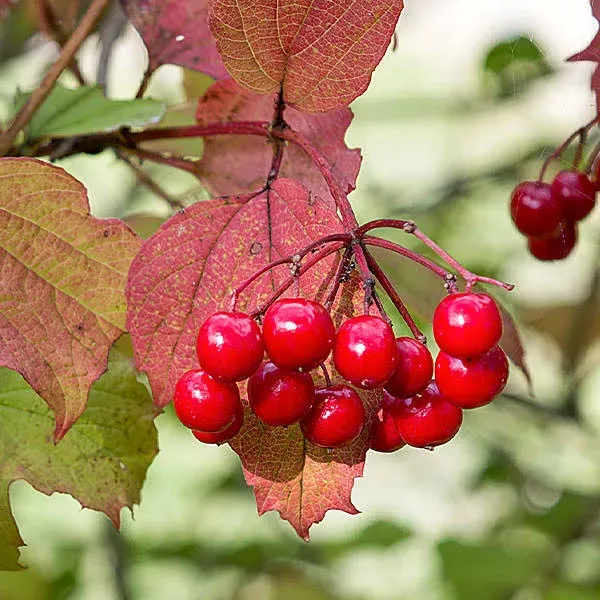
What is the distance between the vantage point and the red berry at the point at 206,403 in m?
0.68

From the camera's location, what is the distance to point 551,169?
148 centimetres

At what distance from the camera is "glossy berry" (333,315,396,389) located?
2.12 feet

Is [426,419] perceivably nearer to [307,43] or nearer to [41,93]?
[307,43]

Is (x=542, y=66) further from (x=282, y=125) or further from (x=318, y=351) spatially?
(x=318, y=351)

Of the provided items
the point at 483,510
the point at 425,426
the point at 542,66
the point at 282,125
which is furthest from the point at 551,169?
the point at 483,510

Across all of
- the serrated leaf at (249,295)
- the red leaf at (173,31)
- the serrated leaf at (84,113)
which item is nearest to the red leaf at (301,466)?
the serrated leaf at (249,295)

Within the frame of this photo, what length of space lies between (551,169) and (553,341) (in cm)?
82

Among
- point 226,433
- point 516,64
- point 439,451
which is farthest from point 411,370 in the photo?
point 439,451

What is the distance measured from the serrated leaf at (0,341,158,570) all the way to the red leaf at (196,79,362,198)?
0.23 meters

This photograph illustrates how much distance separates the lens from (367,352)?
0.65m

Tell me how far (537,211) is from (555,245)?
67 mm

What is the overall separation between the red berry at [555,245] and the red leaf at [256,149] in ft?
0.95

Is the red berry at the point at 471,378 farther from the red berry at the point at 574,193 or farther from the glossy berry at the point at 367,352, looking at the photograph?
the red berry at the point at 574,193

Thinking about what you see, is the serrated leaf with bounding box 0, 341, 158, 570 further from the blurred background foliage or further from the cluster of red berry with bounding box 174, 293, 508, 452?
the blurred background foliage
